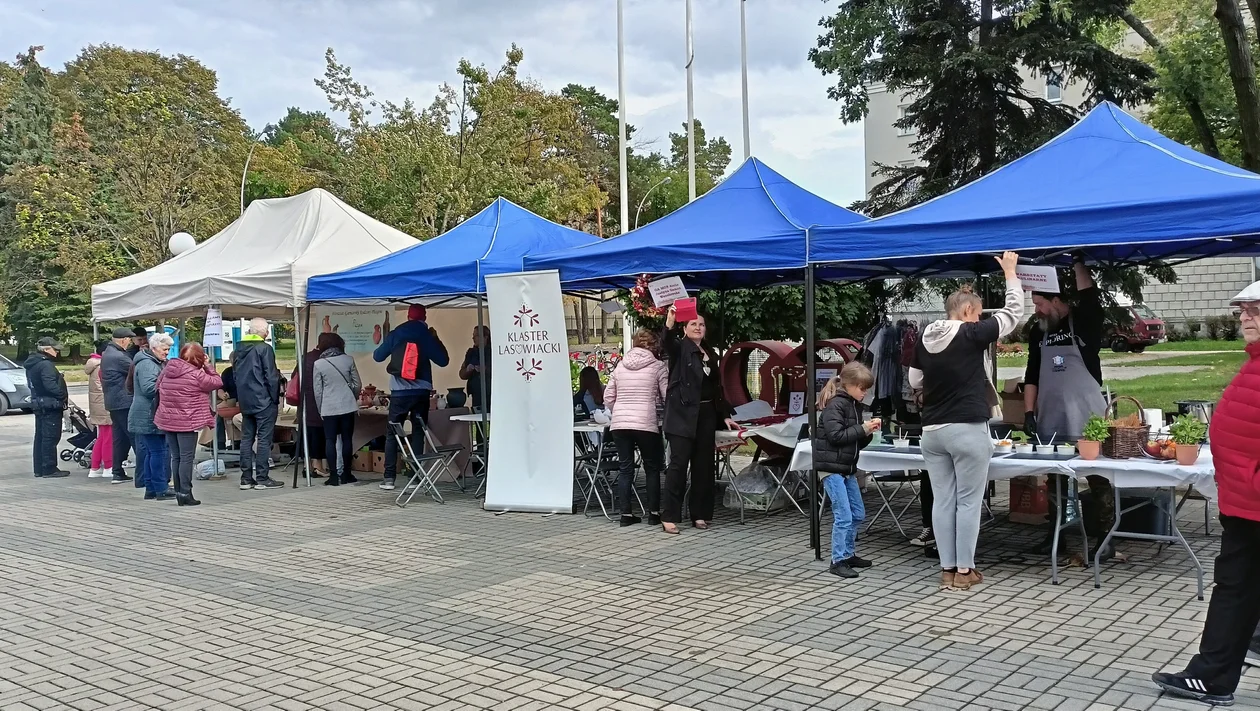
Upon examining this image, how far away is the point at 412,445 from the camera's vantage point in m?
10.5

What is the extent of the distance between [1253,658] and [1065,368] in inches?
110

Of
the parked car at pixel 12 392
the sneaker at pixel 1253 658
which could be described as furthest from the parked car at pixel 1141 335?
the parked car at pixel 12 392

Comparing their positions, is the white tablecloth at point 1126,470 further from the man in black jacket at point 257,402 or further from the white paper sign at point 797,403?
the man in black jacket at point 257,402

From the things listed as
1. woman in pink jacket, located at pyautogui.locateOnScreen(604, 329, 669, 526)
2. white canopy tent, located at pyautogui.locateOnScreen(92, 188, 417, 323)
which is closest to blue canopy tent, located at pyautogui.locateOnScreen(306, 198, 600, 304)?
white canopy tent, located at pyautogui.locateOnScreen(92, 188, 417, 323)

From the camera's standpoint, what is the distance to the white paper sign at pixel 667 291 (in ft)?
25.9

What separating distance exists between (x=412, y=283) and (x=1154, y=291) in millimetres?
32923

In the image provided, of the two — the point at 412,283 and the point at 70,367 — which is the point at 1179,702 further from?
the point at 70,367

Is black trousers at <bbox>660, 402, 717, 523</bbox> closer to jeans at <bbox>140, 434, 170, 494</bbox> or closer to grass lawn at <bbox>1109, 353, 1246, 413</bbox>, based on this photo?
jeans at <bbox>140, 434, 170, 494</bbox>

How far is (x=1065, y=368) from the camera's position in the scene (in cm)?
699

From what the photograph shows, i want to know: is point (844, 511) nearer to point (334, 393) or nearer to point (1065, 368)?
point (1065, 368)

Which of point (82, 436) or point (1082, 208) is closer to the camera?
point (1082, 208)

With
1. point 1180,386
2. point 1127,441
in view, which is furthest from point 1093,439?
point 1180,386

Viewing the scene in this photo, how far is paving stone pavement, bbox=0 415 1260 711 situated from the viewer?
4.40 meters

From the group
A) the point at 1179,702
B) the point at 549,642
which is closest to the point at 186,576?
the point at 549,642
